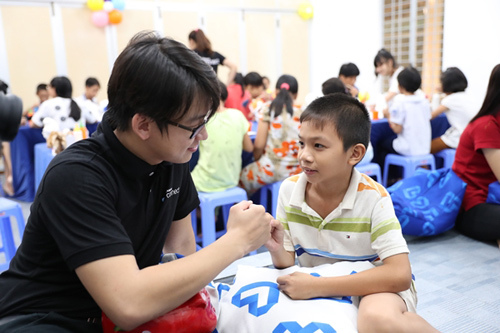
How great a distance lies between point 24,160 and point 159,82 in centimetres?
393

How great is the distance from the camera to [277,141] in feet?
9.89

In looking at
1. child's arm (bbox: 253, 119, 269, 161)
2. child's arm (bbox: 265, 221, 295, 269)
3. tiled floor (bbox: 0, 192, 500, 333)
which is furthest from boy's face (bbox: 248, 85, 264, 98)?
child's arm (bbox: 265, 221, 295, 269)

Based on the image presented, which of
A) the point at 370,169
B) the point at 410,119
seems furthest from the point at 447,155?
the point at 370,169

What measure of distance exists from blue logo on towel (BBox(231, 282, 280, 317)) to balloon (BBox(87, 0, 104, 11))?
6303 mm

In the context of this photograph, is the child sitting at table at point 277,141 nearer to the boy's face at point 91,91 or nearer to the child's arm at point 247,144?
the child's arm at point 247,144

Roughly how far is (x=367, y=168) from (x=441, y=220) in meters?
0.89

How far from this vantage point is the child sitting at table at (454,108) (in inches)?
150

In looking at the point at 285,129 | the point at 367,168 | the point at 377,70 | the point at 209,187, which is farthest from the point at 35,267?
the point at 377,70

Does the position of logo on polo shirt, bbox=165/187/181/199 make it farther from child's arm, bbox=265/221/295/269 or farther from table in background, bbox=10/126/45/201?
table in background, bbox=10/126/45/201

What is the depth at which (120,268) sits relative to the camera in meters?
0.85

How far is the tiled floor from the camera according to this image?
5.62ft

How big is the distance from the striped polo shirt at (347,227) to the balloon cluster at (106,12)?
20.0 ft

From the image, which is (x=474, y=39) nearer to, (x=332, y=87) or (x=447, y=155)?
(x=447, y=155)

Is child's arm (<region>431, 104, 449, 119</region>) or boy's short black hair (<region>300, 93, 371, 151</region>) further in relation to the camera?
child's arm (<region>431, 104, 449, 119</region>)
